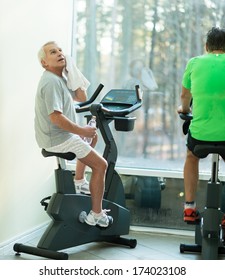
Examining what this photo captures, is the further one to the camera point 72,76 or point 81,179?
point 81,179

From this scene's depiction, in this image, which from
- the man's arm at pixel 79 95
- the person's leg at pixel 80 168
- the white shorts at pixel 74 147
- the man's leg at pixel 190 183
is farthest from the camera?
the person's leg at pixel 80 168

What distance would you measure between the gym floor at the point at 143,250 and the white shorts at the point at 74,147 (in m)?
0.80

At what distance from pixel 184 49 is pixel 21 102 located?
155 cm

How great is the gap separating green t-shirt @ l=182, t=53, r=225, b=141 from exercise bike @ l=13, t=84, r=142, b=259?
21.9 inches

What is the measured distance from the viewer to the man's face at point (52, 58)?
13.3 ft

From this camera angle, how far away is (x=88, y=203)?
14.3 feet

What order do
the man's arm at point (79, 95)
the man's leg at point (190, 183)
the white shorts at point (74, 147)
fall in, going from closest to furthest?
the white shorts at point (74, 147) < the man's leg at point (190, 183) < the man's arm at point (79, 95)

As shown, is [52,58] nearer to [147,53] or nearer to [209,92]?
[209,92]

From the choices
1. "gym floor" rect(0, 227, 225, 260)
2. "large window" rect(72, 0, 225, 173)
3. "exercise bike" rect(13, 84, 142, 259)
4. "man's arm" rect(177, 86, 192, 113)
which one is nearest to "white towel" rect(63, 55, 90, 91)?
"exercise bike" rect(13, 84, 142, 259)

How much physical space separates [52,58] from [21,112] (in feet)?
2.01

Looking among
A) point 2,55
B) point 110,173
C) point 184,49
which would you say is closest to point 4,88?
point 2,55

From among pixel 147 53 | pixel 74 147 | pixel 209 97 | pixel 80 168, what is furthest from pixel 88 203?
pixel 147 53

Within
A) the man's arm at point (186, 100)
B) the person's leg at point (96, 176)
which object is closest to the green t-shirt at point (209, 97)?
the man's arm at point (186, 100)

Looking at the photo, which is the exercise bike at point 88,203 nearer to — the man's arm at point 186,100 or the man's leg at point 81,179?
the man's leg at point 81,179
